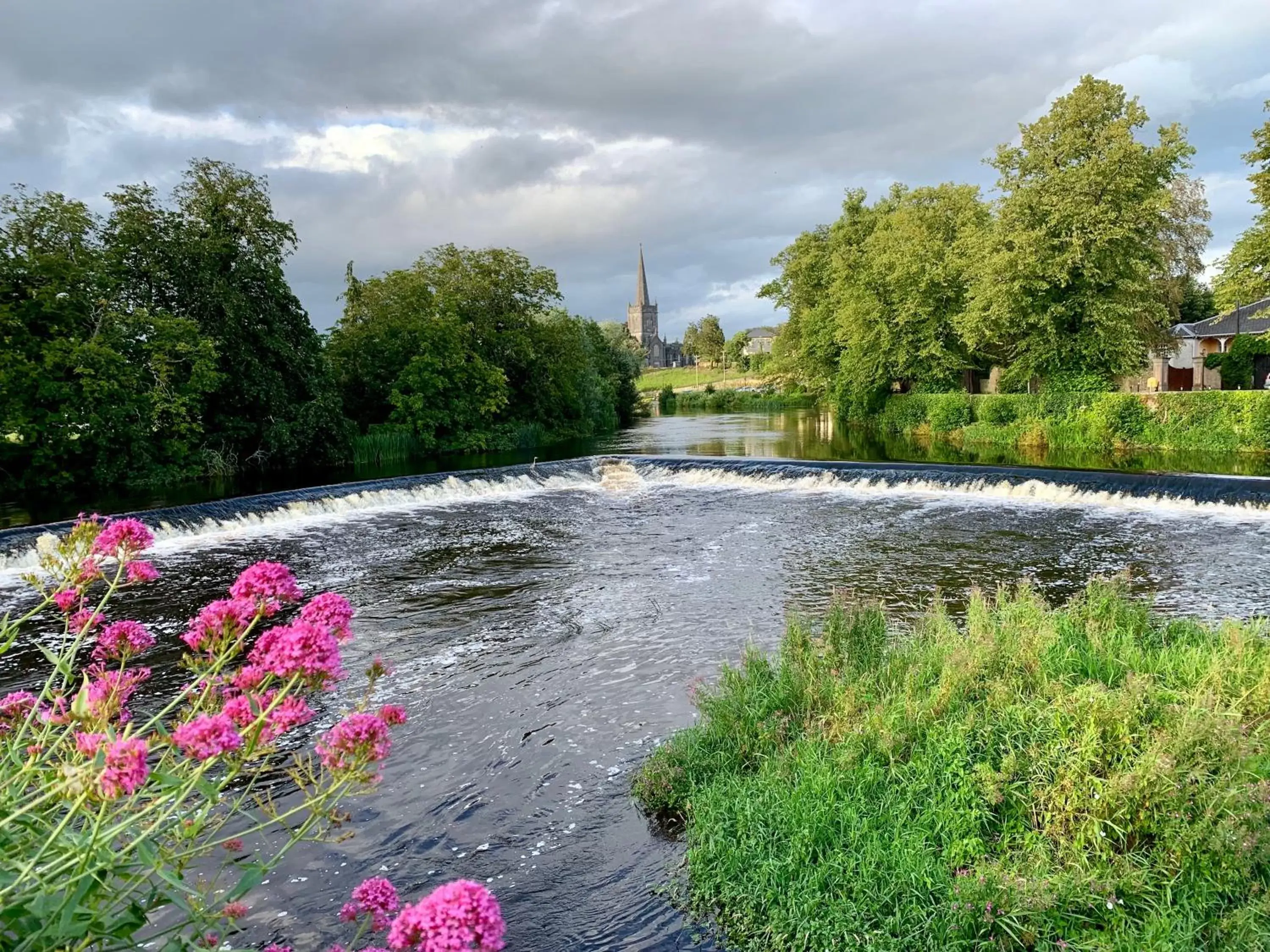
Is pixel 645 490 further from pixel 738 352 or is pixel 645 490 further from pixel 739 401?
pixel 738 352

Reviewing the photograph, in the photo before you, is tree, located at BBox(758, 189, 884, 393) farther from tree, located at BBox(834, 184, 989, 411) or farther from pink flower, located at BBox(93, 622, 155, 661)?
pink flower, located at BBox(93, 622, 155, 661)

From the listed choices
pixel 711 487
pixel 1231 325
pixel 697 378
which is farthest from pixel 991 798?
pixel 697 378

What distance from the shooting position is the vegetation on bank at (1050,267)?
2575 centimetres

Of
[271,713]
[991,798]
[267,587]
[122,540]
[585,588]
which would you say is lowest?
[585,588]

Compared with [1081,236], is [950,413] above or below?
below

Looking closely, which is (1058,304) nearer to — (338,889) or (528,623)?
(528,623)

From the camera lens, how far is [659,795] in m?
5.46

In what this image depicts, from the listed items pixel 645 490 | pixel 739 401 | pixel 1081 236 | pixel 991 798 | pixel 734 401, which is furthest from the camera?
pixel 734 401

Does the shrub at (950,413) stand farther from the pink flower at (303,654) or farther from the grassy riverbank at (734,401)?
the pink flower at (303,654)

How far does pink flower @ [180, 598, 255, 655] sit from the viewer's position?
2.44 metres

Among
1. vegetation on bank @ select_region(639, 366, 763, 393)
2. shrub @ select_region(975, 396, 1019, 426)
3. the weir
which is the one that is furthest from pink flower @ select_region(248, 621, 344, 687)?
Result: vegetation on bank @ select_region(639, 366, 763, 393)

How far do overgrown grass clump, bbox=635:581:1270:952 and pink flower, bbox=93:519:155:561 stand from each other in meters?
3.43

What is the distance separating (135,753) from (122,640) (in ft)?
4.17

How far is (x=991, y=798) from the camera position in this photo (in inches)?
167
